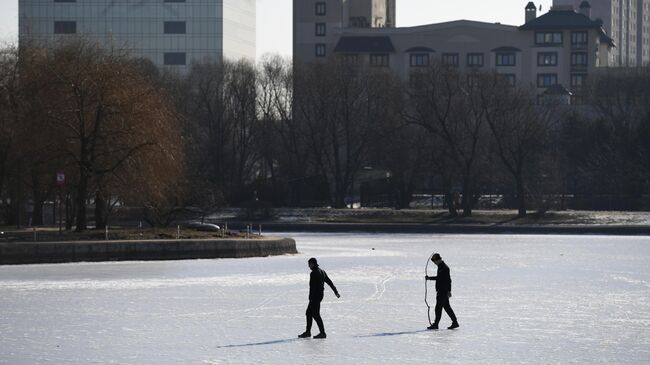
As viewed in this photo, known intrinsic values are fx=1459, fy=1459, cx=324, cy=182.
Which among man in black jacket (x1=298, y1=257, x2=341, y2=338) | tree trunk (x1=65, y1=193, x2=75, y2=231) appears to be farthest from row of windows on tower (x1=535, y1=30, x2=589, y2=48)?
man in black jacket (x1=298, y1=257, x2=341, y2=338)

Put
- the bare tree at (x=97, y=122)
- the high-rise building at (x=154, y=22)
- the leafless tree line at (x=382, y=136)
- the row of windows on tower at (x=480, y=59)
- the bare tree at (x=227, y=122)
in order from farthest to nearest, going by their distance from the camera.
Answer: the high-rise building at (x=154, y=22) → the row of windows on tower at (x=480, y=59) → the bare tree at (x=227, y=122) → the leafless tree line at (x=382, y=136) → the bare tree at (x=97, y=122)

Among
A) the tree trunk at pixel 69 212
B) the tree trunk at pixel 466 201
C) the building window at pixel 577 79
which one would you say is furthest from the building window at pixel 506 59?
the tree trunk at pixel 69 212

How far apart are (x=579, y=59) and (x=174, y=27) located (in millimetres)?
49634

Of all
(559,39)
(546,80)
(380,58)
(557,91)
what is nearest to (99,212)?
(557,91)

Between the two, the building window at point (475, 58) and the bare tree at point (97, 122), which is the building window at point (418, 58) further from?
the bare tree at point (97, 122)

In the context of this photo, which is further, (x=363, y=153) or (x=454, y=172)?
(x=363, y=153)

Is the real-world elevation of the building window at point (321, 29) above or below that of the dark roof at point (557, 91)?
above

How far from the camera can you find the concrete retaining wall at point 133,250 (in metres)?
54.5

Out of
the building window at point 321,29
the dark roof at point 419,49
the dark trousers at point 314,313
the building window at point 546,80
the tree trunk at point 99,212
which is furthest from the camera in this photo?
the building window at point 321,29

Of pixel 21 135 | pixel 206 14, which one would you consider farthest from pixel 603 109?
pixel 21 135

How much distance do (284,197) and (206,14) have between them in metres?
68.8

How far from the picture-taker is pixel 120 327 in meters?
33.9

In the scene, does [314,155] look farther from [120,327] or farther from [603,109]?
[120,327]

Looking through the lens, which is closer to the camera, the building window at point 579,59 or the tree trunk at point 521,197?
the tree trunk at point 521,197
